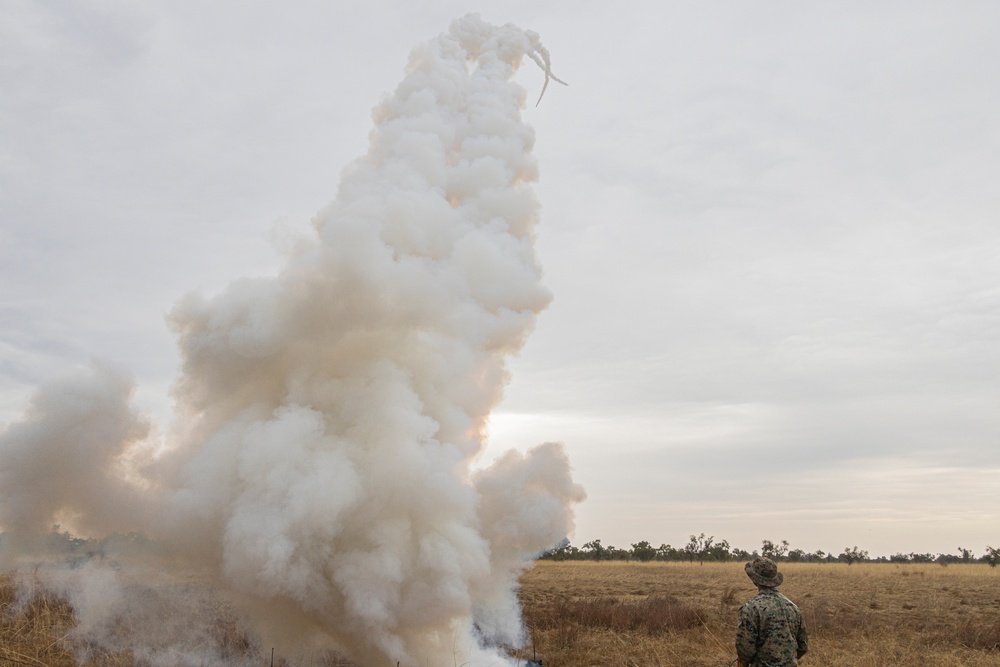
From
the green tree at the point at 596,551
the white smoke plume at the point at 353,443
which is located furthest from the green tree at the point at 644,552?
the white smoke plume at the point at 353,443

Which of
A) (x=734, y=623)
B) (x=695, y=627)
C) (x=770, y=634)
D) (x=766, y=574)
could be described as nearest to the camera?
(x=770, y=634)

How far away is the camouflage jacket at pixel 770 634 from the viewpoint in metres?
8.87

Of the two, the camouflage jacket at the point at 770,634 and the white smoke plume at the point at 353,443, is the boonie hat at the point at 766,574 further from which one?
the white smoke plume at the point at 353,443

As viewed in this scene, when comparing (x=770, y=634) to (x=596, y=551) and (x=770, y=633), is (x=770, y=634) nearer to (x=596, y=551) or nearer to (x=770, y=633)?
(x=770, y=633)

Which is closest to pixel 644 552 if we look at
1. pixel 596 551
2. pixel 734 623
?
pixel 596 551

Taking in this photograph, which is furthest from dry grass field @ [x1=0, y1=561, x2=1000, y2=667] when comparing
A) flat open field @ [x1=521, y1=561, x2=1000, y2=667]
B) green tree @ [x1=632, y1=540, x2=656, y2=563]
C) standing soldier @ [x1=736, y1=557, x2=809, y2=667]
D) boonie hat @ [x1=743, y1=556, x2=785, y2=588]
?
green tree @ [x1=632, y1=540, x2=656, y2=563]

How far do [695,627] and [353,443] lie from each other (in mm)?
12975

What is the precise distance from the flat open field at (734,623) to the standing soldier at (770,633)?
25.2 ft

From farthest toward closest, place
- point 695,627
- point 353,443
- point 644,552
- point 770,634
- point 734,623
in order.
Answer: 1. point 644,552
2. point 734,623
3. point 695,627
4. point 353,443
5. point 770,634

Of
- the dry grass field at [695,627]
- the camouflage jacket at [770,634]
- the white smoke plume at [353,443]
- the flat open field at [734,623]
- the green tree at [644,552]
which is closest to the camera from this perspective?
the camouflage jacket at [770,634]

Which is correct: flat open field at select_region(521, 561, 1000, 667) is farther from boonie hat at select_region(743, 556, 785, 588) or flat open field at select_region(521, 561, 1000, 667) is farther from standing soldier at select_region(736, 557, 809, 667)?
boonie hat at select_region(743, 556, 785, 588)

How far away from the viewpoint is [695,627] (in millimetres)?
21578

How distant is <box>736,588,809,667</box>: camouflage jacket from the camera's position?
8867 mm

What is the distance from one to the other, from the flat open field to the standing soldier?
303 inches
